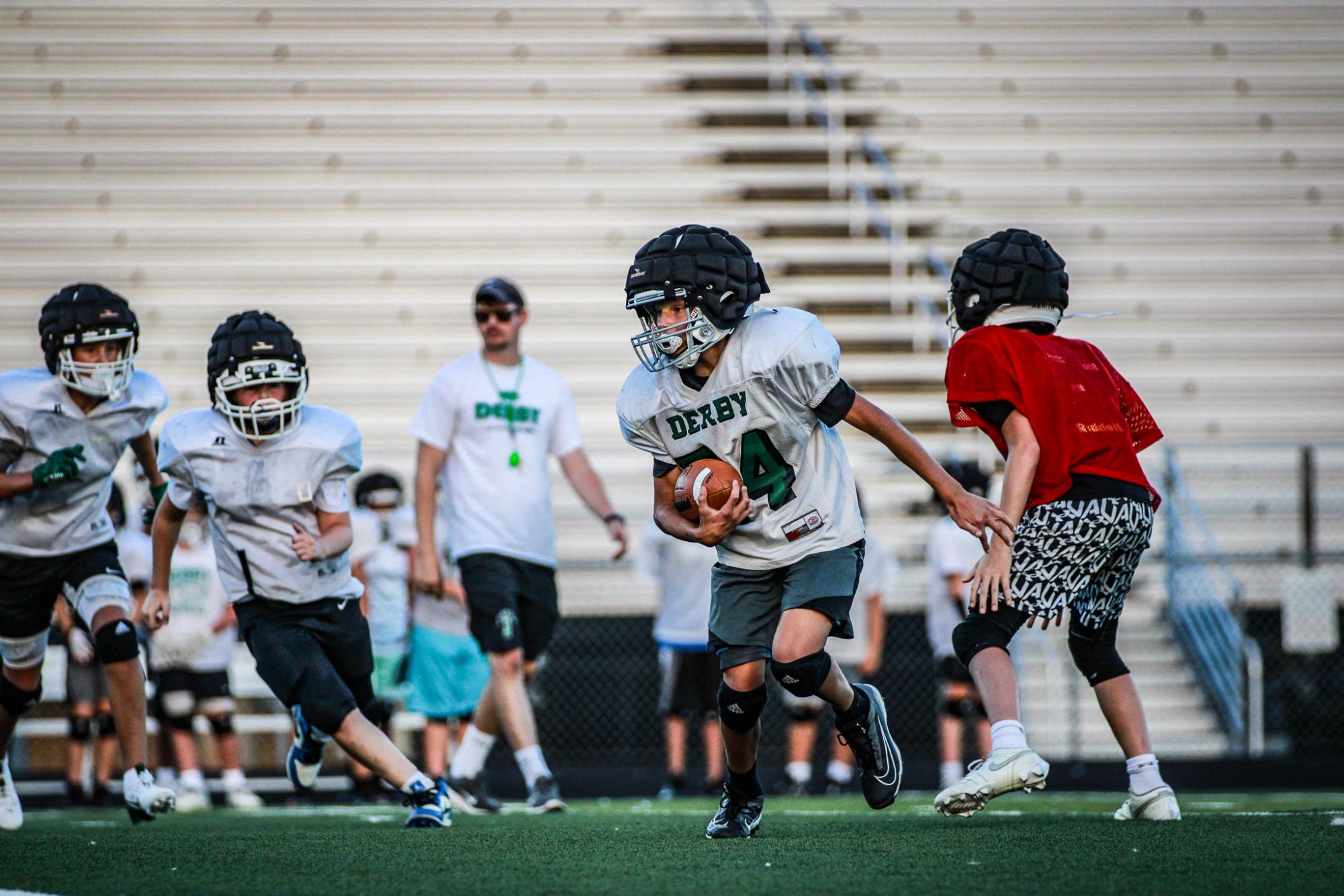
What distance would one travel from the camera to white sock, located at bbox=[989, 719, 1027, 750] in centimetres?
386

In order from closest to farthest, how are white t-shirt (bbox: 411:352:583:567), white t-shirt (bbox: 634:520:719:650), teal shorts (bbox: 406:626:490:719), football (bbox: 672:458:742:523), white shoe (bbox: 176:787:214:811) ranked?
football (bbox: 672:458:742:523), white t-shirt (bbox: 411:352:583:567), white shoe (bbox: 176:787:214:811), teal shorts (bbox: 406:626:490:719), white t-shirt (bbox: 634:520:719:650)

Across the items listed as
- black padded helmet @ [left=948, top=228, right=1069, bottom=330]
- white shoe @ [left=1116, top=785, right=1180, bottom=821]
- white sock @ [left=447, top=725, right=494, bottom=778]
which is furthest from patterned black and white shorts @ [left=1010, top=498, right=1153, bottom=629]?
white sock @ [left=447, top=725, right=494, bottom=778]

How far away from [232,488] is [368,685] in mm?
778

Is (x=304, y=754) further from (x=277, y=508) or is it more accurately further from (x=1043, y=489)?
(x=1043, y=489)

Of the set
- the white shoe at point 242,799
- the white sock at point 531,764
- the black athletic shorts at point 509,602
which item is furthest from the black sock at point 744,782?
the white shoe at point 242,799

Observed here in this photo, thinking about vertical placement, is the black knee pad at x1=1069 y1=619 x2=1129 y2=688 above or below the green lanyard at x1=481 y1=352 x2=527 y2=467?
below

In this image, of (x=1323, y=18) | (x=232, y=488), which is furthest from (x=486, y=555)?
(x=1323, y=18)

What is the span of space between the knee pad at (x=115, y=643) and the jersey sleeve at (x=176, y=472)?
45cm

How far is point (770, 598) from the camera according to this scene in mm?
4055

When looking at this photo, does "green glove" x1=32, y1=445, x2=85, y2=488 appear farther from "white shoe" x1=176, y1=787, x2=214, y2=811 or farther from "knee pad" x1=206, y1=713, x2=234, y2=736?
"knee pad" x1=206, y1=713, x2=234, y2=736

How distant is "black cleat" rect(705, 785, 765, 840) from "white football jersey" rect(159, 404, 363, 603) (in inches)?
56.8

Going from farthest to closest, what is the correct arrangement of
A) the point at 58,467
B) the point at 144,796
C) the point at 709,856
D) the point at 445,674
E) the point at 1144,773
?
1. the point at 445,674
2. the point at 58,467
3. the point at 144,796
4. the point at 1144,773
5. the point at 709,856

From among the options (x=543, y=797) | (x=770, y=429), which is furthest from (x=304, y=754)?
(x=770, y=429)

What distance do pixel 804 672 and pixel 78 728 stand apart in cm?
597
